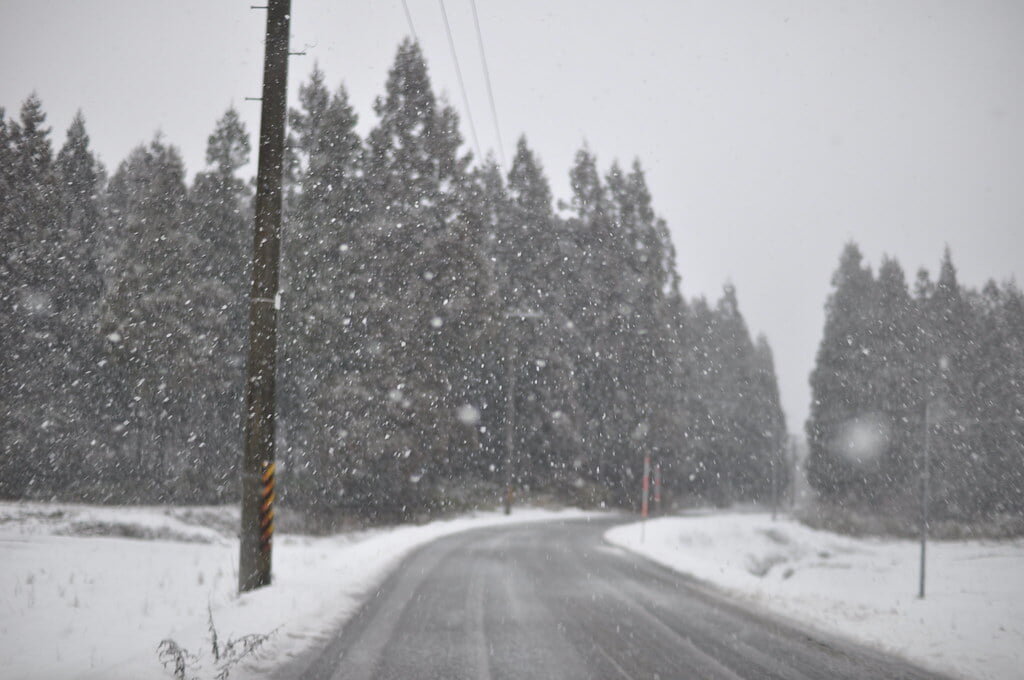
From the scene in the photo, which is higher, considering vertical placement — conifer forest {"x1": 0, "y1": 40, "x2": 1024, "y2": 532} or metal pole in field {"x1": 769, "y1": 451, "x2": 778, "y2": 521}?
conifer forest {"x1": 0, "y1": 40, "x2": 1024, "y2": 532}

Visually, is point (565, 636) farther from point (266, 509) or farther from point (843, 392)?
point (843, 392)

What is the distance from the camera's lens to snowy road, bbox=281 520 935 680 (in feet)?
21.3

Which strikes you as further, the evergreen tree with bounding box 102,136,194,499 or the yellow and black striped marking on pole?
the evergreen tree with bounding box 102,136,194,499

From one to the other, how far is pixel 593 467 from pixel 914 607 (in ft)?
115

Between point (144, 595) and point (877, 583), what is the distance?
55.1 ft

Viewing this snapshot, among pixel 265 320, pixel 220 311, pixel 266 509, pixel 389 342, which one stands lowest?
pixel 266 509

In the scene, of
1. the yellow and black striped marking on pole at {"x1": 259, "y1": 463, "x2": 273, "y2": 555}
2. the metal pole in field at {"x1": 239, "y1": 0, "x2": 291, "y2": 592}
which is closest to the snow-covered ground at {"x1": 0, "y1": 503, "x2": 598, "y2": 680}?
the yellow and black striped marking on pole at {"x1": 259, "y1": 463, "x2": 273, "y2": 555}

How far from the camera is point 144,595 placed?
423 inches

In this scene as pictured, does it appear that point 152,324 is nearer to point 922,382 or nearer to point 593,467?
point 593,467

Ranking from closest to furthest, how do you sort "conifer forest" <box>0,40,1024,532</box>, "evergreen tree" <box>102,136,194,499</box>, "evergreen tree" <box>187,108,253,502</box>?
"conifer forest" <box>0,40,1024,532</box> → "evergreen tree" <box>102,136,194,499</box> → "evergreen tree" <box>187,108,253,502</box>

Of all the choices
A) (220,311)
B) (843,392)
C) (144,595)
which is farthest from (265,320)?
(843,392)

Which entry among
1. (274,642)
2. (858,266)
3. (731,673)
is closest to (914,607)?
(731,673)

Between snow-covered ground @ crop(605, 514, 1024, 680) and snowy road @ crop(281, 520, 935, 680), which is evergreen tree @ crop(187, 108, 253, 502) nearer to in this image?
snow-covered ground @ crop(605, 514, 1024, 680)

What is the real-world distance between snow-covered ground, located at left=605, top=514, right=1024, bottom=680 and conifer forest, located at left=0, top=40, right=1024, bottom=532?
4.03 m
